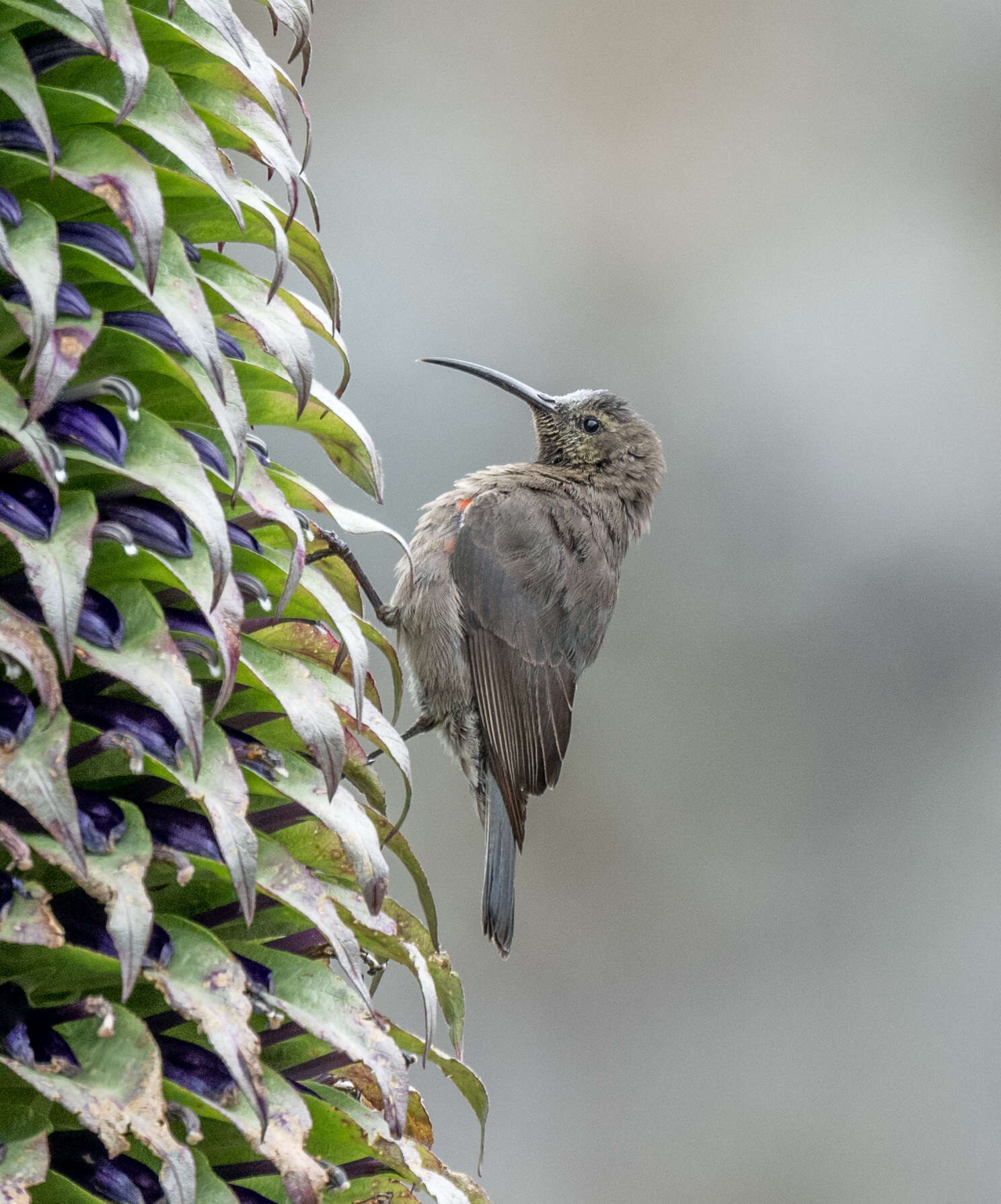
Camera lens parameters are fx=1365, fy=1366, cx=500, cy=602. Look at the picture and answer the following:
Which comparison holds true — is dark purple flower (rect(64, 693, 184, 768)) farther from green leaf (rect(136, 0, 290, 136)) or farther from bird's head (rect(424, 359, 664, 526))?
bird's head (rect(424, 359, 664, 526))

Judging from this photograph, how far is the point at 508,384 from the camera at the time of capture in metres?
2.79

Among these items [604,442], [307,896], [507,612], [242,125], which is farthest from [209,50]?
[604,442]

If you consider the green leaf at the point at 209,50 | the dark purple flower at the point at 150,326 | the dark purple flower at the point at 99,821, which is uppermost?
the green leaf at the point at 209,50

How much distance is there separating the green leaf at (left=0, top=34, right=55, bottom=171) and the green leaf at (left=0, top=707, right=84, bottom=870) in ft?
0.93

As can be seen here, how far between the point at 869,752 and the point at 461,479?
107 cm

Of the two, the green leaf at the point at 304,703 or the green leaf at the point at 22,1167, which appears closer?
the green leaf at the point at 22,1167

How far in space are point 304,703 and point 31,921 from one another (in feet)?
0.65

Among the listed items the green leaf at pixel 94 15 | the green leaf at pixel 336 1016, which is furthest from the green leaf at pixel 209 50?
the green leaf at pixel 336 1016

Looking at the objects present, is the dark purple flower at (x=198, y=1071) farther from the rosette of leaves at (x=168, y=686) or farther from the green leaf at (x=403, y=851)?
the green leaf at (x=403, y=851)

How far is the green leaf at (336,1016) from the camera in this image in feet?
2.56

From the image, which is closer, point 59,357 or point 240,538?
point 59,357

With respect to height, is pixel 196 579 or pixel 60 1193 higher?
pixel 196 579

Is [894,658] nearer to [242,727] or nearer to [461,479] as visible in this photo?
[461,479]

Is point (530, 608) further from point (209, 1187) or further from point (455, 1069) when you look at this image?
point (209, 1187)
